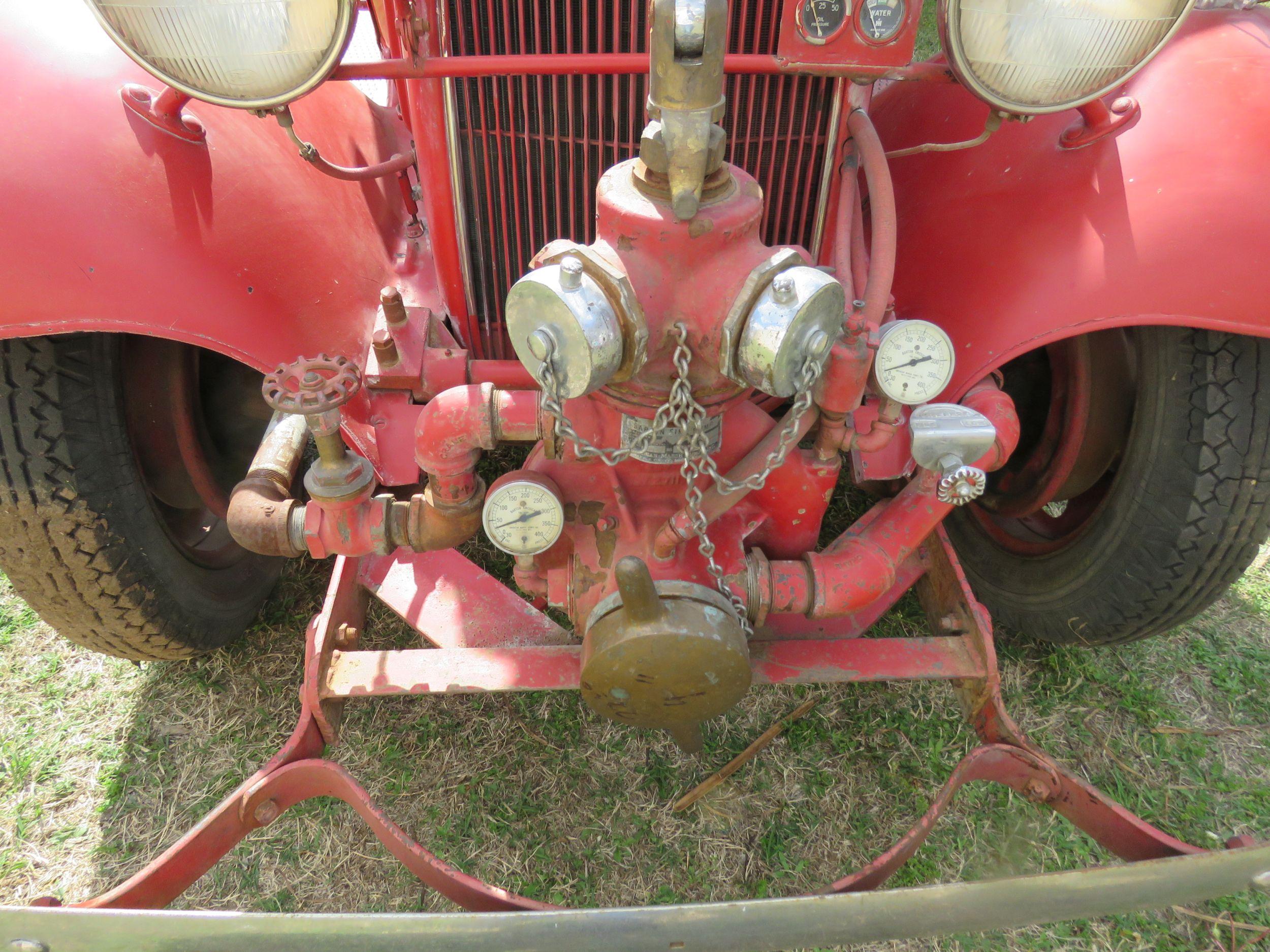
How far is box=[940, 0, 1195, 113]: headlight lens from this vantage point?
1178 mm

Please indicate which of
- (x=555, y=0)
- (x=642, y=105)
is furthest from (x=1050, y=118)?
(x=555, y=0)

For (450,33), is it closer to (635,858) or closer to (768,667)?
(768,667)

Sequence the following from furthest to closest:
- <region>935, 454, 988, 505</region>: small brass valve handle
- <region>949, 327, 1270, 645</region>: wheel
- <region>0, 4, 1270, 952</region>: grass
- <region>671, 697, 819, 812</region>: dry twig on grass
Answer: <region>671, 697, 819, 812</region>: dry twig on grass < <region>0, 4, 1270, 952</region>: grass < <region>949, 327, 1270, 645</region>: wheel < <region>935, 454, 988, 505</region>: small brass valve handle

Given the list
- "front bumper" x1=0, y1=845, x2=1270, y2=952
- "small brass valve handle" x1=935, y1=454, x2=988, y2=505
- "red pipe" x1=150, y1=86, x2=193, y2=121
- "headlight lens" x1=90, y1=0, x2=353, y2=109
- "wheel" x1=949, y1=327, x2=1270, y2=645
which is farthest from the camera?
"wheel" x1=949, y1=327, x2=1270, y2=645

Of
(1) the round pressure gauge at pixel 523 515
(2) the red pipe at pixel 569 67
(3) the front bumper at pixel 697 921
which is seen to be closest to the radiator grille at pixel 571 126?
(2) the red pipe at pixel 569 67

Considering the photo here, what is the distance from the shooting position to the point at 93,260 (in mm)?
1302

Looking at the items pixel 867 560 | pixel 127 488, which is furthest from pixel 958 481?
pixel 127 488

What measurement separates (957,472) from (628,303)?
1.92ft

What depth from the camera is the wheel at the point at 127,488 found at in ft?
4.87

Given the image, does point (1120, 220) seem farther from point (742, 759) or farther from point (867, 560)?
point (742, 759)

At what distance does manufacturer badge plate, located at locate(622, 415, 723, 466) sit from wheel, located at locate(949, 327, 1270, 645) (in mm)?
934

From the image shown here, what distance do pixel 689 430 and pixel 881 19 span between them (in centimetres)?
70

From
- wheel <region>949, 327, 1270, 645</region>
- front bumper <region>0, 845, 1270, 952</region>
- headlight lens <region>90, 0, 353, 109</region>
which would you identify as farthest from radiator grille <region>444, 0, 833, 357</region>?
front bumper <region>0, 845, 1270, 952</region>

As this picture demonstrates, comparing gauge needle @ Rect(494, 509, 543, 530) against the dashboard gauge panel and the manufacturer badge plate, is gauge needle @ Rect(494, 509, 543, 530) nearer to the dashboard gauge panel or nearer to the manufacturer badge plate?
the manufacturer badge plate
